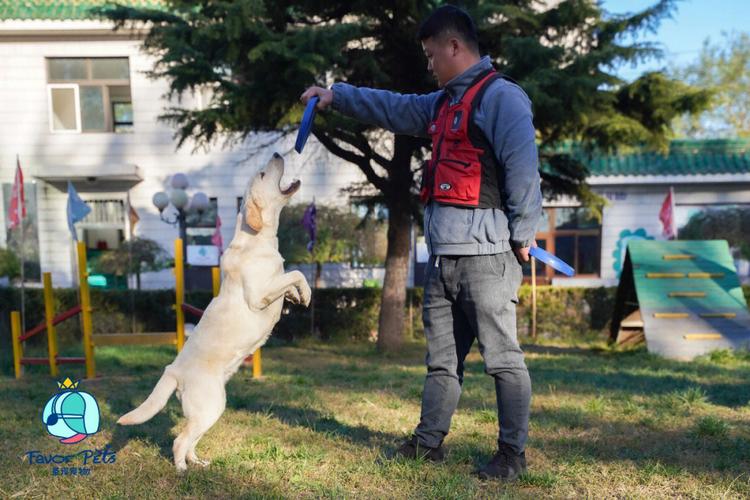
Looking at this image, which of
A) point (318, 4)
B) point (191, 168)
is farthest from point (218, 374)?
point (191, 168)

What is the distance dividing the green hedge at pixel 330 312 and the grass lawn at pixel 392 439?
3.98 meters

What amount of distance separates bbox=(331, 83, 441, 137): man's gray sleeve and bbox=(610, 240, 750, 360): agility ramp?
553cm

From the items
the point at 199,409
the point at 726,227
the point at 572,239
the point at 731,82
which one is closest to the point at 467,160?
the point at 199,409

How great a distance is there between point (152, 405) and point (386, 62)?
19.1ft

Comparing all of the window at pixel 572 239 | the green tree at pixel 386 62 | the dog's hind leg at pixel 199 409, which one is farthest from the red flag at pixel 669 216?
the dog's hind leg at pixel 199 409

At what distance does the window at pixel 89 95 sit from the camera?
13.6 meters

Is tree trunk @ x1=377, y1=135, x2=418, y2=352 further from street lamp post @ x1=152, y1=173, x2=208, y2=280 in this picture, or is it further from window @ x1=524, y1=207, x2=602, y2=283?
window @ x1=524, y1=207, x2=602, y2=283

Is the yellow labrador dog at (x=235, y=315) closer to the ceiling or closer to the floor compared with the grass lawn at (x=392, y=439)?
closer to the ceiling

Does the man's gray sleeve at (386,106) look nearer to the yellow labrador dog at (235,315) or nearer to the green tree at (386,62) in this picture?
the yellow labrador dog at (235,315)

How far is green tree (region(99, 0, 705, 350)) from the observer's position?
5.89 metres

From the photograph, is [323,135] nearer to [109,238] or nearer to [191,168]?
[191,168]

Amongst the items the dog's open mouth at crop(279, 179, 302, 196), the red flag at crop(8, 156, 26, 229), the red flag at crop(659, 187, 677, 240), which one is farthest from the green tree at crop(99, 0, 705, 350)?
the red flag at crop(659, 187, 677, 240)

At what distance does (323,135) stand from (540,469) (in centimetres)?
540

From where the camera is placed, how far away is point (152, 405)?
9.10 ft
